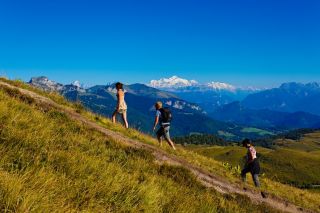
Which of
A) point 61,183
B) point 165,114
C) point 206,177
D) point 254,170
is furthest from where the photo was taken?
point 165,114

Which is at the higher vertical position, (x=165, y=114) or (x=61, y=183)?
(x=165, y=114)

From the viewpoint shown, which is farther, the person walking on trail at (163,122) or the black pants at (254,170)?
the person walking on trail at (163,122)

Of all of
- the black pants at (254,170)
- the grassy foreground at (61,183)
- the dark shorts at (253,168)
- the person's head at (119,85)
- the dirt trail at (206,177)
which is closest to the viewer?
the grassy foreground at (61,183)

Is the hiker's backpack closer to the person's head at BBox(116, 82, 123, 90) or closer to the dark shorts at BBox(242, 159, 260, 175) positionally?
the person's head at BBox(116, 82, 123, 90)

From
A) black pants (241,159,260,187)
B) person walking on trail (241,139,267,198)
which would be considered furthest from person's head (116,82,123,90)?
black pants (241,159,260,187)

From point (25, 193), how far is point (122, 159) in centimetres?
Answer: 657

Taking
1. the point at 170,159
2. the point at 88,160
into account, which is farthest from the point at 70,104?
the point at 88,160

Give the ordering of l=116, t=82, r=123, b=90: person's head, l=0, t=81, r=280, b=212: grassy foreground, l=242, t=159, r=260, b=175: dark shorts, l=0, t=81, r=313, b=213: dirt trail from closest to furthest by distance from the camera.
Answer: l=0, t=81, r=280, b=212: grassy foreground
l=0, t=81, r=313, b=213: dirt trail
l=242, t=159, r=260, b=175: dark shorts
l=116, t=82, r=123, b=90: person's head

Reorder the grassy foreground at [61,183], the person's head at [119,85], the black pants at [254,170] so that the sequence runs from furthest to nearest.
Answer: the person's head at [119,85]
the black pants at [254,170]
the grassy foreground at [61,183]

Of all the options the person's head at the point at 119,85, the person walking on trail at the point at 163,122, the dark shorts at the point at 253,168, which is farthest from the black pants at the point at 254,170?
the person's head at the point at 119,85

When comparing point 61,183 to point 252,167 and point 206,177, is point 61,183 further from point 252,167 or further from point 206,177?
point 252,167

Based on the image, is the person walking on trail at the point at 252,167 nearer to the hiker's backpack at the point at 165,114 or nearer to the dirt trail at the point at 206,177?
the dirt trail at the point at 206,177

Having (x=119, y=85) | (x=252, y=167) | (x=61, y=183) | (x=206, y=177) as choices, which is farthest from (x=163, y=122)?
(x=61, y=183)

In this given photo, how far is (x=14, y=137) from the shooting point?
8281 mm
